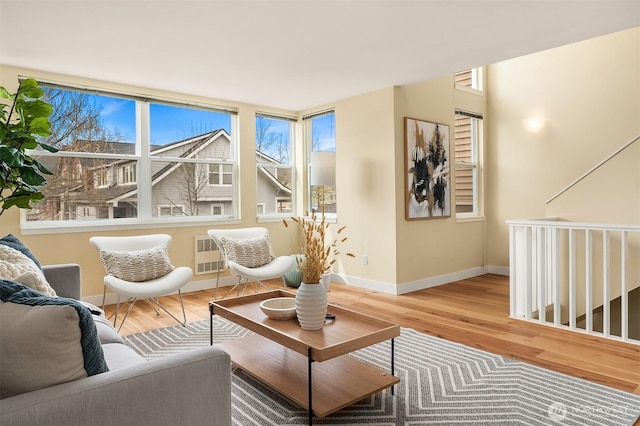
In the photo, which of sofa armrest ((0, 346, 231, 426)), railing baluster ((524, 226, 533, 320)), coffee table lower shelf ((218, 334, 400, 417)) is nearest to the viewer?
sofa armrest ((0, 346, 231, 426))

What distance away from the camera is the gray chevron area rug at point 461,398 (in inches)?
79.8

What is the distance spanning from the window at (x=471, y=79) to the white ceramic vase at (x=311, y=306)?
15.5ft

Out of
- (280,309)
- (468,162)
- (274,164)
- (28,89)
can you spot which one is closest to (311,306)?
(280,309)

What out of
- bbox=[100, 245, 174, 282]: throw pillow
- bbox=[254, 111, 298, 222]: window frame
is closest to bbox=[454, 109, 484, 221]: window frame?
bbox=[254, 111, 298, 222]: window frame

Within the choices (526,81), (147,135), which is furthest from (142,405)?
(526,81)

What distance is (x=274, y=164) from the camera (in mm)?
5801

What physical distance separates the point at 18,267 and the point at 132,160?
2698mm

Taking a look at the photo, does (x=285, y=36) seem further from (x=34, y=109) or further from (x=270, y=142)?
(x=270, y=142)

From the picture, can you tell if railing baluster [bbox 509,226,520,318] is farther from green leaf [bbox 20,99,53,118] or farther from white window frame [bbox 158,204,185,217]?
green leaf [bbox 20,99,53,118]

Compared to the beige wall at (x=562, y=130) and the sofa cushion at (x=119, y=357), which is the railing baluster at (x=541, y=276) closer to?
the beige wall at (x=562, y=130)

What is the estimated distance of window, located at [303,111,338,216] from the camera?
17.0 ft

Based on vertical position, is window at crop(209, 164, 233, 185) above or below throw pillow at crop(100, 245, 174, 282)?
above

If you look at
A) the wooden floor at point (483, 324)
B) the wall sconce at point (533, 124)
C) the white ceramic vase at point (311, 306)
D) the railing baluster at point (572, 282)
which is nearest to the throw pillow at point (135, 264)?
the wooden floor at point (483, 324)

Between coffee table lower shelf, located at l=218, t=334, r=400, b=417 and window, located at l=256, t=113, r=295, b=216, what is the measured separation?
3.22 metres
